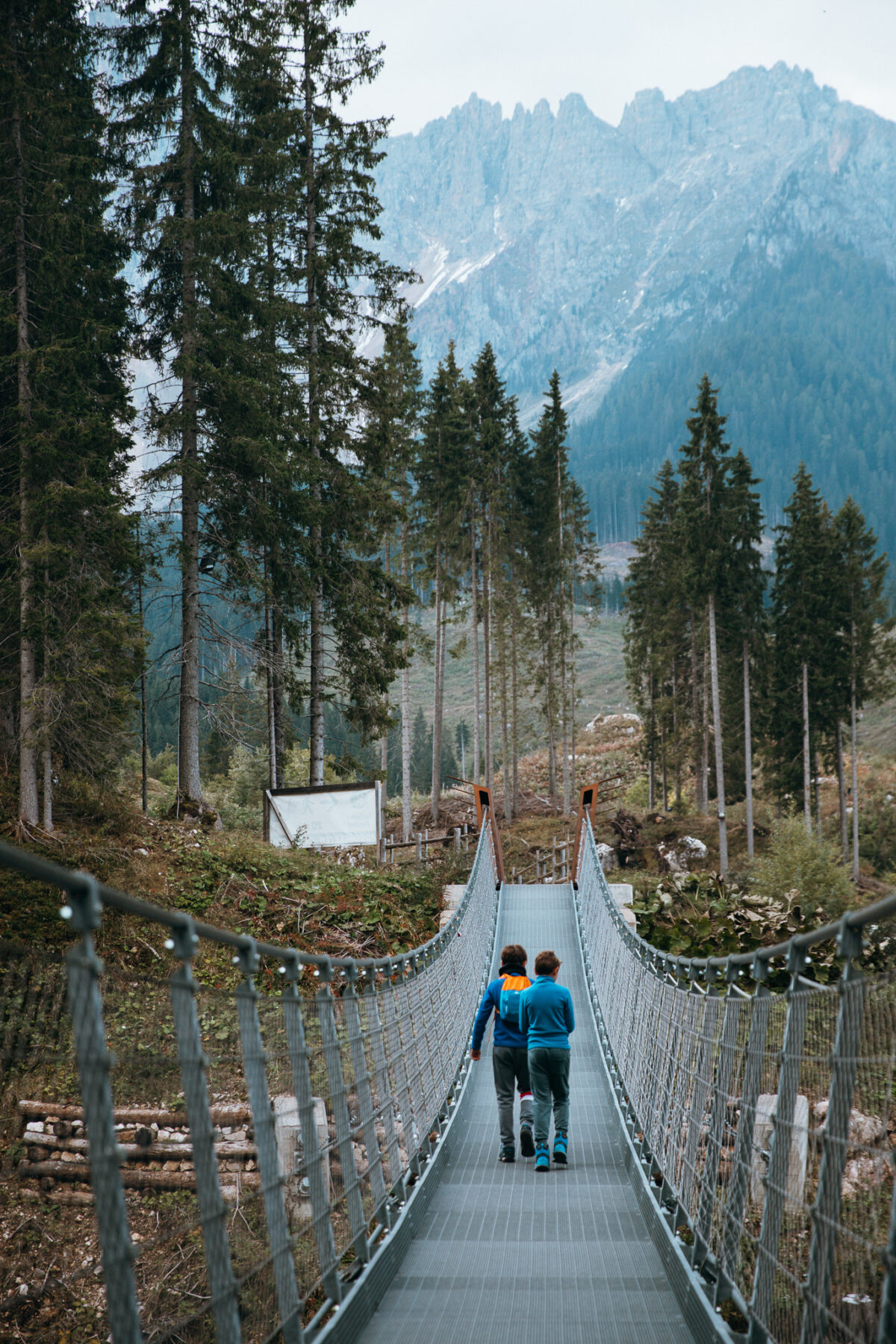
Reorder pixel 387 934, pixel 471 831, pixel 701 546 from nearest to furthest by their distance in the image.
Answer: pixel 387 934 → pixel 471 831 → pixel 701 546

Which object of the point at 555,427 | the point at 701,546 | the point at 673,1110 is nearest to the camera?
the point at 673,1110

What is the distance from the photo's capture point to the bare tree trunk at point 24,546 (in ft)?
37.6

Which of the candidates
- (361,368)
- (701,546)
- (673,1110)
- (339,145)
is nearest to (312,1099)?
(673,1110)

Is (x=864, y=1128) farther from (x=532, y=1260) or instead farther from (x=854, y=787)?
(x=854, y=787)

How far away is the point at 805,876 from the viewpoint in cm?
2108

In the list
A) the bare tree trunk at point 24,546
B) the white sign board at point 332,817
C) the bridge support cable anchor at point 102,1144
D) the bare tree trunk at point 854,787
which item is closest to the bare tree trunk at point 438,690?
the white sign board at point 332,817

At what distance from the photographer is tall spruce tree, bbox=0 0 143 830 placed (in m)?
11.7

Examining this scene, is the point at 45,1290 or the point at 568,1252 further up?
the point at 568,1252

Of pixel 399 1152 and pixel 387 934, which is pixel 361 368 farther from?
pixel 399 1152

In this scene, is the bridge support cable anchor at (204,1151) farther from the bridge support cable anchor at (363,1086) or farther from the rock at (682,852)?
the rock at (682,852)

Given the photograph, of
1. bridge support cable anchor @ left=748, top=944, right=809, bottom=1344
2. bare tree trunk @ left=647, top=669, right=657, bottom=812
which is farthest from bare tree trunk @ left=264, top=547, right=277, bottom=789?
bare tree trunk @ left=647, top=669, right=657, bottom=812

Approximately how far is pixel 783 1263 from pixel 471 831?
2189 centimetres

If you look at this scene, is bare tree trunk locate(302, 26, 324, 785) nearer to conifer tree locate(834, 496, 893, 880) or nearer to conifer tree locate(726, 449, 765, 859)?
conifer tree locate(726, 449, 765, 859)

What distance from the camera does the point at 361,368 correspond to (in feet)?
59.0
